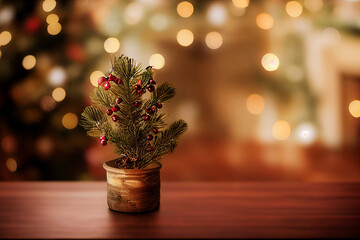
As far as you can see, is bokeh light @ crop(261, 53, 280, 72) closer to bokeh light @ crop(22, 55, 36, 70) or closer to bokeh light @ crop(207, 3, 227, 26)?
bokeh light @ crop(207, 3, 227, 26)

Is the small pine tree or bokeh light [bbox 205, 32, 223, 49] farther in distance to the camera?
bokeh light [bbox 205, 32, 223, 49]

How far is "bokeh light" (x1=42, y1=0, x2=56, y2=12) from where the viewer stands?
2.12 m

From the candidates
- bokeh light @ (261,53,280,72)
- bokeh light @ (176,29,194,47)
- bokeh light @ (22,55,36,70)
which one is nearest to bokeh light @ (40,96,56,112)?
bokeh light @ (22,55,36,70)

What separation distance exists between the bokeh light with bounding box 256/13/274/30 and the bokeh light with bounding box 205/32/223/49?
281 millimetres

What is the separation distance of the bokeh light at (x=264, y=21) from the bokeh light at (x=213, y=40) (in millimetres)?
281

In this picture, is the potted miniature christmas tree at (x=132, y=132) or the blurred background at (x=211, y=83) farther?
the blurred background at (x=211, y=83)

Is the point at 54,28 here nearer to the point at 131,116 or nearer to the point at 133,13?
the point at 133,13

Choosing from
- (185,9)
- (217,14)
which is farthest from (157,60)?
(217,14)

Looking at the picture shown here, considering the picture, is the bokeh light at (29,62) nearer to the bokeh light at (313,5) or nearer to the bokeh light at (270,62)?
the bokeh light at (270,62)

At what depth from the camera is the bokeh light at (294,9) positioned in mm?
2520

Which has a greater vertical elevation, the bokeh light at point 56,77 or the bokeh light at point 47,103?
the bokeh light at point 56,77

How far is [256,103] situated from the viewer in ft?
8.89

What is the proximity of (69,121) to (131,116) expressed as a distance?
1304mm

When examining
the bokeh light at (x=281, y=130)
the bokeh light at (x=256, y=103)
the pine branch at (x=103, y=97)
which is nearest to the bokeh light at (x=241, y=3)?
the bokeh light at (x=256, y=103)
